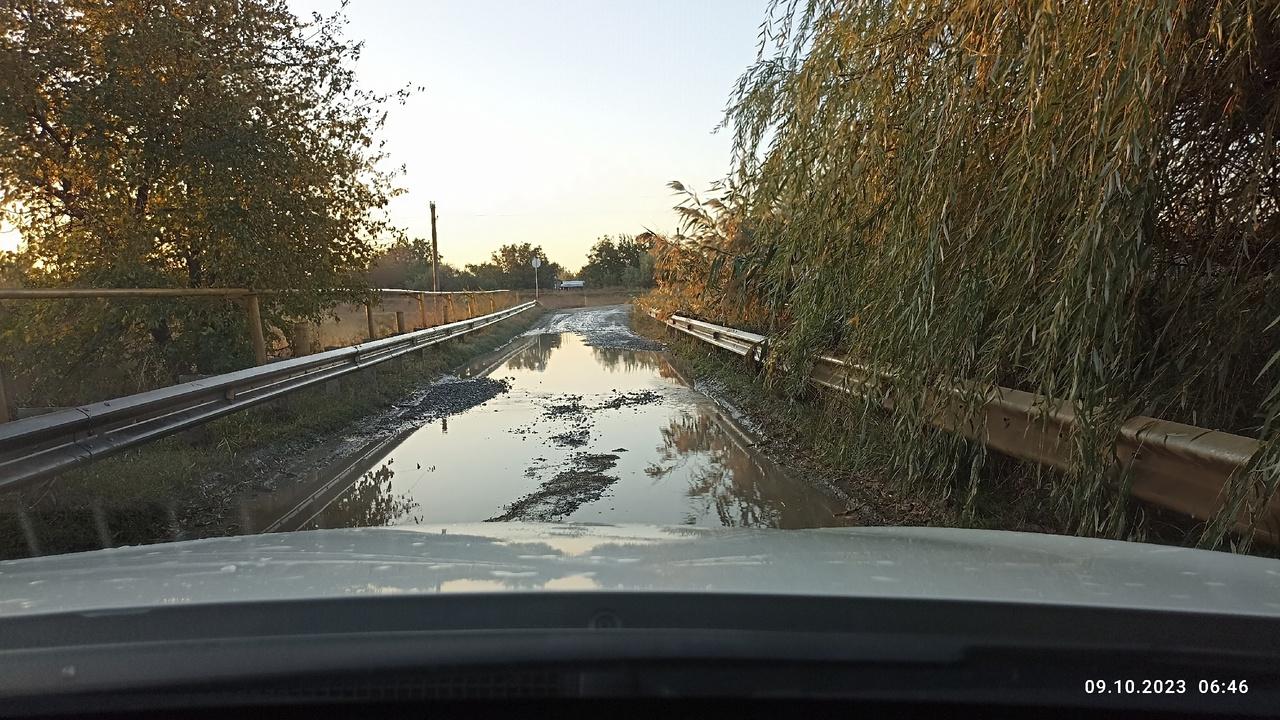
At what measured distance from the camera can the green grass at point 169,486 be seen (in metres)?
5.13

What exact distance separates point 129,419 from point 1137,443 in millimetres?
5945

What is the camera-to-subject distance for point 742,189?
6.80 m

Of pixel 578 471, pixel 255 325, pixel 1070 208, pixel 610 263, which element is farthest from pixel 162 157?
pixel 610 263

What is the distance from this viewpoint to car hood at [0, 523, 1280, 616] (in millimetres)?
1886

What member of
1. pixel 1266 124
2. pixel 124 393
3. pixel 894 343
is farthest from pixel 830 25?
pixel 124 393

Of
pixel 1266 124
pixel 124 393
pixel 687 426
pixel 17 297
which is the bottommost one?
pixel 687 426

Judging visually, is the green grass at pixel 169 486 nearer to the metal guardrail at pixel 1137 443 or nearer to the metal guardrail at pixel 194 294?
the metal guardrail at pixel 194 294

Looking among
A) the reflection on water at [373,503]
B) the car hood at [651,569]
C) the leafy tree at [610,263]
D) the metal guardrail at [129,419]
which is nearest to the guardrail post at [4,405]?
the metal guardrail at [129,419]

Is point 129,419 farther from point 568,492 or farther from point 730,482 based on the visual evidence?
point 730,482

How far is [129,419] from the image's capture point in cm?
567

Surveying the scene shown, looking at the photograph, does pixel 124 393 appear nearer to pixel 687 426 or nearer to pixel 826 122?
pixel 687 426

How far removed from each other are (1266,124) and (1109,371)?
1167 millimetres
